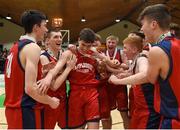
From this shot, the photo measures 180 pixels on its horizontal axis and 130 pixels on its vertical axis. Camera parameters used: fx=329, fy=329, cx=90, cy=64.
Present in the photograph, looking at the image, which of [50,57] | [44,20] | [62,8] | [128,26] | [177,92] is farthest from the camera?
[128,26]

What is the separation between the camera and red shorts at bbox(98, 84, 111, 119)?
17.6 ft

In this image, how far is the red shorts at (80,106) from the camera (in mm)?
4912

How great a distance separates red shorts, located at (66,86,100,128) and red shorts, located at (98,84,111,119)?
1.31ft

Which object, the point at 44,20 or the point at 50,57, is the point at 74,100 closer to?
the point at 50,57

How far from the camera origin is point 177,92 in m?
2.84

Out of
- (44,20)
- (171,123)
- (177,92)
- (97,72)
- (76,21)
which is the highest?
(76,21)

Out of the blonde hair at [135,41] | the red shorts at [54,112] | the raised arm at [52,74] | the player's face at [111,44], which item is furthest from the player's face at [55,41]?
the player's face at [111,44]

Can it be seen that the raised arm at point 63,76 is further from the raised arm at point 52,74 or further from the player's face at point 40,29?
the player's face at point 40,29

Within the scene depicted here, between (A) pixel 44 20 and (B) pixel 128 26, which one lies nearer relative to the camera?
(A) pixel 44 20

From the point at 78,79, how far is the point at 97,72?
356 millimetres

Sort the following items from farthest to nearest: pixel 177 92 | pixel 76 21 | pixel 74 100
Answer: pixel 76 21, pixel 74 100, pixel 177 92

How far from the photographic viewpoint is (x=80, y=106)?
4926 millimetres

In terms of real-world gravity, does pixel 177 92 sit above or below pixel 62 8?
below

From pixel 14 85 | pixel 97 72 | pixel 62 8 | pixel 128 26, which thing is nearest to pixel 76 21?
pixel 62 8
